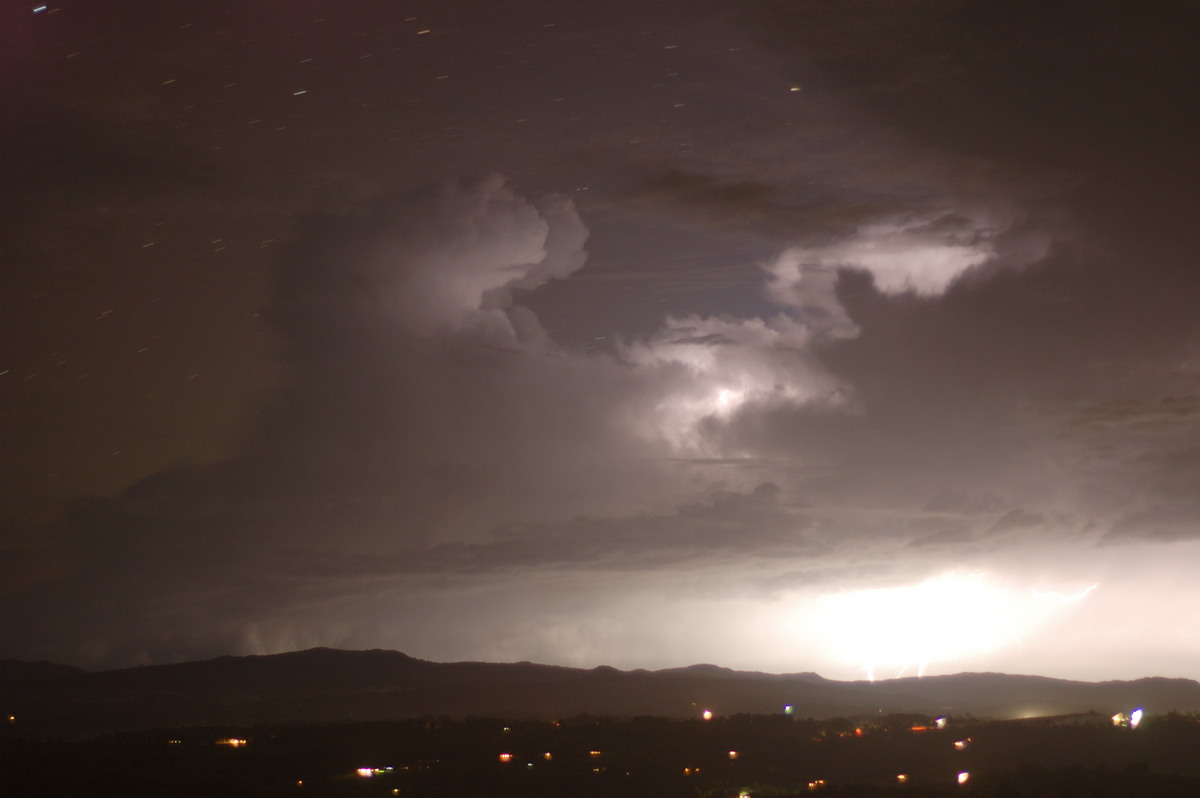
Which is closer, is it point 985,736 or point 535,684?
point 985,736

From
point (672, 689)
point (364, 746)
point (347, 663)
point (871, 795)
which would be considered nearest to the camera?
point (871, 795)

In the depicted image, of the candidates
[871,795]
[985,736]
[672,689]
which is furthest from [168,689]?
[871,795]

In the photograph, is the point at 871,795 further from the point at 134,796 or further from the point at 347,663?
the point at 347,663

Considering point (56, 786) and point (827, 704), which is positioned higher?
point (56, 786)

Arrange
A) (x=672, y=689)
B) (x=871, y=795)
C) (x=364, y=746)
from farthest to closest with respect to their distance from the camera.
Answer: (x=672, y=689) → (x=364, y=746) → (x=871, y=795)

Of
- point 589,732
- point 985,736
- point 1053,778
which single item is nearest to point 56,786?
→ point 589,732

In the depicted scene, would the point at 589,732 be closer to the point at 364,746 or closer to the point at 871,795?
the point at 364,746
